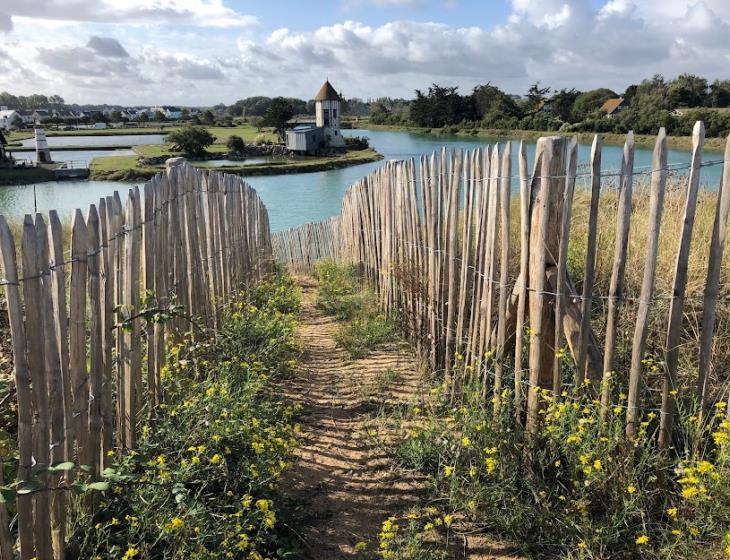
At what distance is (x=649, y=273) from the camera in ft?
8.99

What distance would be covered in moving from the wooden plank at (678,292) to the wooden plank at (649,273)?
102 millimetres

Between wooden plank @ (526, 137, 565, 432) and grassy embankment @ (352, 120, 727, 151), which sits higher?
grassy embankment @ (352, 120, 727, 151)

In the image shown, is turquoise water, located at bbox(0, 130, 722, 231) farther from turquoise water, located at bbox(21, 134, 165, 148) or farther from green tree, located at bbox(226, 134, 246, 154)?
turquoise water, located at bbox(21, 134, 165, 148)

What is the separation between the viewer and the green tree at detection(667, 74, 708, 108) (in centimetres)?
5471

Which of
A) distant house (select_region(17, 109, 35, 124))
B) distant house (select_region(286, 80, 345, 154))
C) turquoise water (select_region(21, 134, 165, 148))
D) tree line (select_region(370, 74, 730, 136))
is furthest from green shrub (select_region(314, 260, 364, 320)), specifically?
distant house (select_region(17, 109, 35, 124))

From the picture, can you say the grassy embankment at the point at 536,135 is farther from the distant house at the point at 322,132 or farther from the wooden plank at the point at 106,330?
the distant house at the point at 322,132

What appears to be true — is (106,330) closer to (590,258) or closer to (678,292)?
(590,258)

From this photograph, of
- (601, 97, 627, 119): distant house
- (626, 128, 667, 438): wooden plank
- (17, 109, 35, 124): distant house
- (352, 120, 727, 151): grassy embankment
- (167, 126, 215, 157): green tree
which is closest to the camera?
(626, 128, 667, 438): wooden plank

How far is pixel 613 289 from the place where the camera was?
2.83 metres

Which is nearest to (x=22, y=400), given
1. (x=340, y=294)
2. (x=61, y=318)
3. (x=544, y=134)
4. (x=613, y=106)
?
(x=61, y=318)

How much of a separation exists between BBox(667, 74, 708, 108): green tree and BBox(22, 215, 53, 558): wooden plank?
61.8 metres

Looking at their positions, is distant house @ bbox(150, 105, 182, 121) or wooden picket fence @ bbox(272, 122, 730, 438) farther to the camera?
distant house @ bbox(150, 105, 182, 121)

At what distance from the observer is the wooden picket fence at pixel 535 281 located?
2.73 m

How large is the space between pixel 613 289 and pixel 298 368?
3.13 meters
